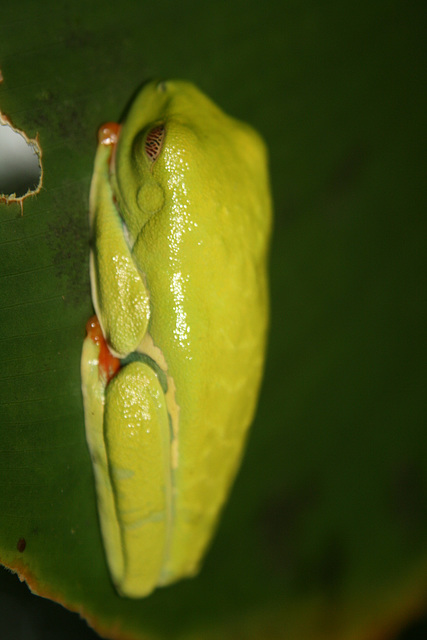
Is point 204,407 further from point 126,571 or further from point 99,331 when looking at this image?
point 126,571

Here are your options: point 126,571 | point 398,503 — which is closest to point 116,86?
point 126,571

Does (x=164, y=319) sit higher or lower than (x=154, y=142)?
lower

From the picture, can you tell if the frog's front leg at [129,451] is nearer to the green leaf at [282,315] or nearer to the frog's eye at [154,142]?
the green leaf at [282,315]

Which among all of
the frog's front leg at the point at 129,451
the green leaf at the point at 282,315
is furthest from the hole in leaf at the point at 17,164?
the frog's front leg at the point at 129,451

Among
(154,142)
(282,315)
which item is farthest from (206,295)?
(282,315)

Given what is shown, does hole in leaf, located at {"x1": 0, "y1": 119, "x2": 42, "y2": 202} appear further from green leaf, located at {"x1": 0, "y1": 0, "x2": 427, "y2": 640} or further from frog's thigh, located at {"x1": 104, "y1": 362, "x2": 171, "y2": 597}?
frog's thigh, located at {"x1": 104, "y1": 362, "x2": 171, "y2": 597}

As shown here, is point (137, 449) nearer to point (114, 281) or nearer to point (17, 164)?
point (114, 281)

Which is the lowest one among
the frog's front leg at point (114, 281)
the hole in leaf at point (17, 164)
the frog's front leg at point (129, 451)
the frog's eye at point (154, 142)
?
the frog's front leg at point (129, 451)
